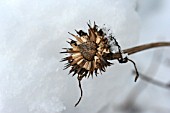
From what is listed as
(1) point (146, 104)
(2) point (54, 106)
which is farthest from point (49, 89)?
(1) point (146, 104)

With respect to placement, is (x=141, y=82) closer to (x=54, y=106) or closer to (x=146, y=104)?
(x=146, y=104)

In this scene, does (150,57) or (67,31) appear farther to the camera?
(150,57)
